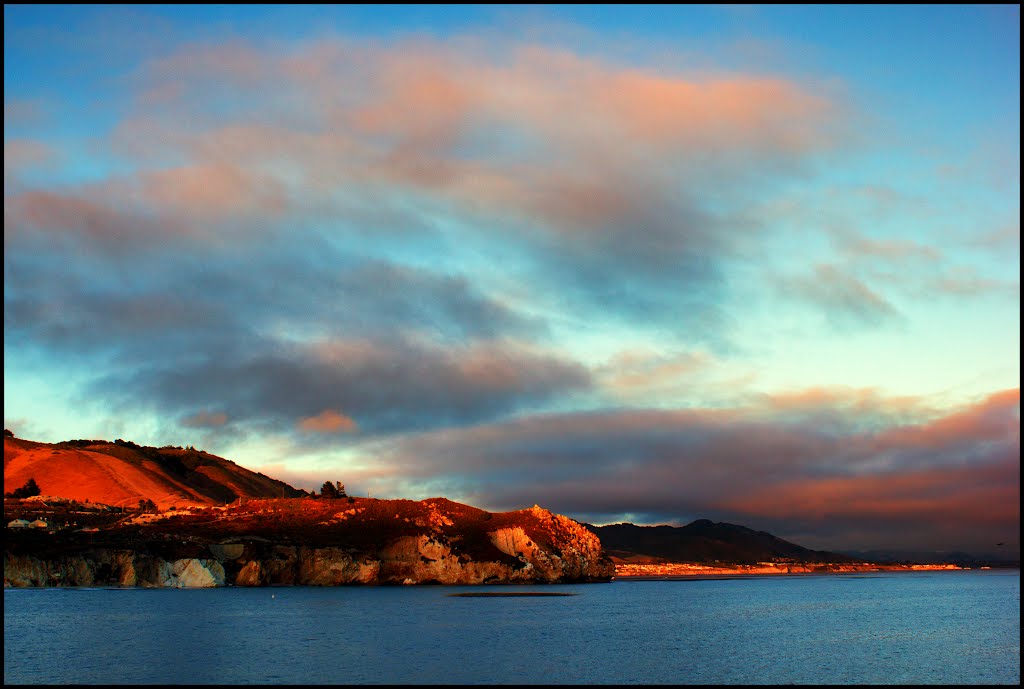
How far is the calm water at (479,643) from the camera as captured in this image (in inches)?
2798

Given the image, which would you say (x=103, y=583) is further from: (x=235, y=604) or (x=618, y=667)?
(x=618, y=667)

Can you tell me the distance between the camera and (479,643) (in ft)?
305

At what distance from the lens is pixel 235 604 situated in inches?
5748

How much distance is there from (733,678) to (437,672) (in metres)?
24.6

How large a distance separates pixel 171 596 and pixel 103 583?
34508mm

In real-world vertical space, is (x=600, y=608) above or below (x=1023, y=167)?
below

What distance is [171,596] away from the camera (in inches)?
6506

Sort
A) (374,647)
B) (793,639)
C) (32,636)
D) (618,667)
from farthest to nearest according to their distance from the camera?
(793,639), (32,636), (374,647), (618,667)

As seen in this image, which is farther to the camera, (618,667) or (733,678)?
(618,667)

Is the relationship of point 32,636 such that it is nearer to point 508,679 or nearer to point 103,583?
point 508,679

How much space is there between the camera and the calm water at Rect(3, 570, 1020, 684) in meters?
71.1

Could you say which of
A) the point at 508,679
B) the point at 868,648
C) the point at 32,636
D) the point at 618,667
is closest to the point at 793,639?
the point at 868,648

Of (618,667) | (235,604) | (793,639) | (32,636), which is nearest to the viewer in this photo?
(618,667)

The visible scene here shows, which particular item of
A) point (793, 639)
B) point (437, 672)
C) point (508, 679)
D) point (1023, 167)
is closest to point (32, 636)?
point (437, 672)
